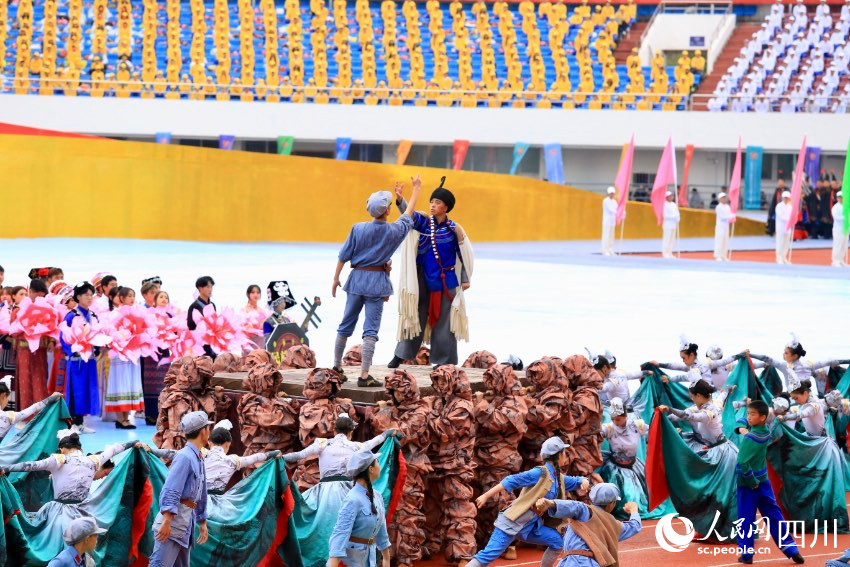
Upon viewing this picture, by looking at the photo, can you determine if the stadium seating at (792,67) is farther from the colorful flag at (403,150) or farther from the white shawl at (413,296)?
the white shawl at (413,296)

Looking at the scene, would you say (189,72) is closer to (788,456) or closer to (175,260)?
(175,260)

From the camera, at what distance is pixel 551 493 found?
7.35m

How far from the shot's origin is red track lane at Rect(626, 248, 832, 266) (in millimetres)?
27000

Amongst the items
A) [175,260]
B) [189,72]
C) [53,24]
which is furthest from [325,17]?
[175,260]

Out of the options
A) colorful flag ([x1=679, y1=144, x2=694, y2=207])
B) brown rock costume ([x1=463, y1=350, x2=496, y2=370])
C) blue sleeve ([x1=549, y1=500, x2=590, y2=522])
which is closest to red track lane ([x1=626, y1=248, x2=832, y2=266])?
colorful flag ([x1=679, y1=144, x2=694, y2=207])

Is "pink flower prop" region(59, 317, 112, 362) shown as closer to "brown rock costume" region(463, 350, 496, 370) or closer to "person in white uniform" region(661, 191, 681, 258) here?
"brown rock costume" region(463, 350, 496, 370)

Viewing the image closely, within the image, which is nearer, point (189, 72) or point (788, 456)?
point (788, 456)

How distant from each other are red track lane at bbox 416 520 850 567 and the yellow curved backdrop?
57.8 ft

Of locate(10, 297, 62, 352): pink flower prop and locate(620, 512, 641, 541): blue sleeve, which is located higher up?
locate(10, 297, 62, 352): pink flower prop

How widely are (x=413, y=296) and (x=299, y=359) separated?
3.16ft

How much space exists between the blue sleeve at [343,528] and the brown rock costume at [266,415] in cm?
187

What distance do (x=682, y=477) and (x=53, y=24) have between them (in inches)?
1156

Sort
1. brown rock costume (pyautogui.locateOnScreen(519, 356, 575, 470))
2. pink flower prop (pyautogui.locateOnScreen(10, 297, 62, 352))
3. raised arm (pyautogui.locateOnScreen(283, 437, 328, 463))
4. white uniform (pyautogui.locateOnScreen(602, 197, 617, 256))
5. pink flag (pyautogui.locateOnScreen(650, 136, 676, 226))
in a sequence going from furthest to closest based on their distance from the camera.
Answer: pink flag (pyautogui.locateOnScreen(650, 136, 676, 226)), white uniform (pyautogui.locateOnScreen(602, 197, 617, 256)), pink flower prop (pyautogui.locateOnScreen(10, 297, 62, 352)), brown rock costume (pyautogui.locateOnScreen(519, 356, 575, 470)), raised arm (pyautogui.locateOnScreen(283, 437, 328, 463))

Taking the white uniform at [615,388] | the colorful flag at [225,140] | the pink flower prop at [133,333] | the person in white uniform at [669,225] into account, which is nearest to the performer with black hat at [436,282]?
the white uniform at [615,388]
